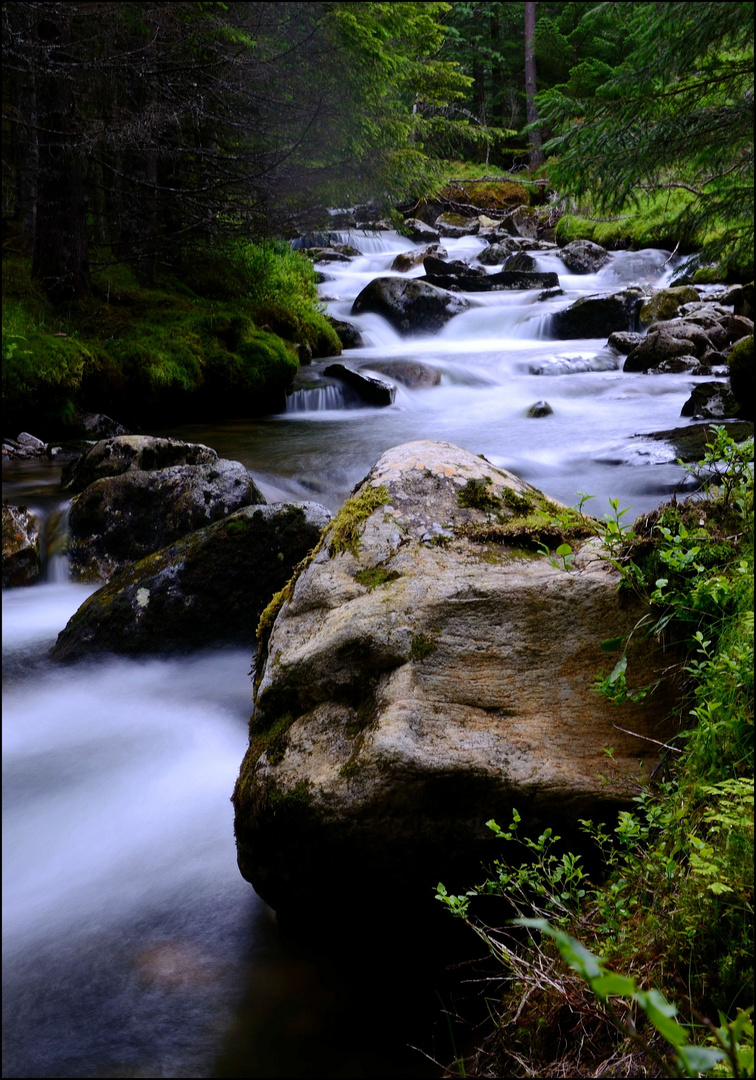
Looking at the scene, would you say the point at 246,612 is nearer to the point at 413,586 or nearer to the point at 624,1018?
the point at 413,586

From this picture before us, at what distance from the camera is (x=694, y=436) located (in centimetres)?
907

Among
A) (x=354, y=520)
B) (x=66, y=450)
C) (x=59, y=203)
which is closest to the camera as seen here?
(x=354, y=520)

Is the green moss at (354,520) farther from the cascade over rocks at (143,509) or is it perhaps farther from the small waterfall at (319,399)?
the small waterfall at (319,399)

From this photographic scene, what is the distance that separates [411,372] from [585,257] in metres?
12.6

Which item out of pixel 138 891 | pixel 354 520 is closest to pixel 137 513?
pixel 354 520

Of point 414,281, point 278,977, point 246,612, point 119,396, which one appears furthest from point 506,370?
point 278,977

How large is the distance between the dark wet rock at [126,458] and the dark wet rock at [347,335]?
9491 mm

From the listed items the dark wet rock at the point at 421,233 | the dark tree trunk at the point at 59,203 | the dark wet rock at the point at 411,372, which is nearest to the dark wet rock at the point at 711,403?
the dark wet rock at the point at 411,372

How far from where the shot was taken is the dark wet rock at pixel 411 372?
13.0 m

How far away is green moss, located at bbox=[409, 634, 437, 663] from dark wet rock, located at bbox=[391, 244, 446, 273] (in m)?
23.2

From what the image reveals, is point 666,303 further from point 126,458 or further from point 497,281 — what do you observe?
point 126,458

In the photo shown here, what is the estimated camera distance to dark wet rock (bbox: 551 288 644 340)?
55.9 feet

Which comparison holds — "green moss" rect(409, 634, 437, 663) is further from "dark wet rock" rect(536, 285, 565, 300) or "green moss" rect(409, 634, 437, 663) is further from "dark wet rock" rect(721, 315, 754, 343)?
"dark wet rock" rect(536, 285, 565, 300)

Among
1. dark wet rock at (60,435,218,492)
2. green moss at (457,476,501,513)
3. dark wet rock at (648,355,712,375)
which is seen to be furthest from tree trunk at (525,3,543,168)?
dark wet rock at (648,355,712,375)
